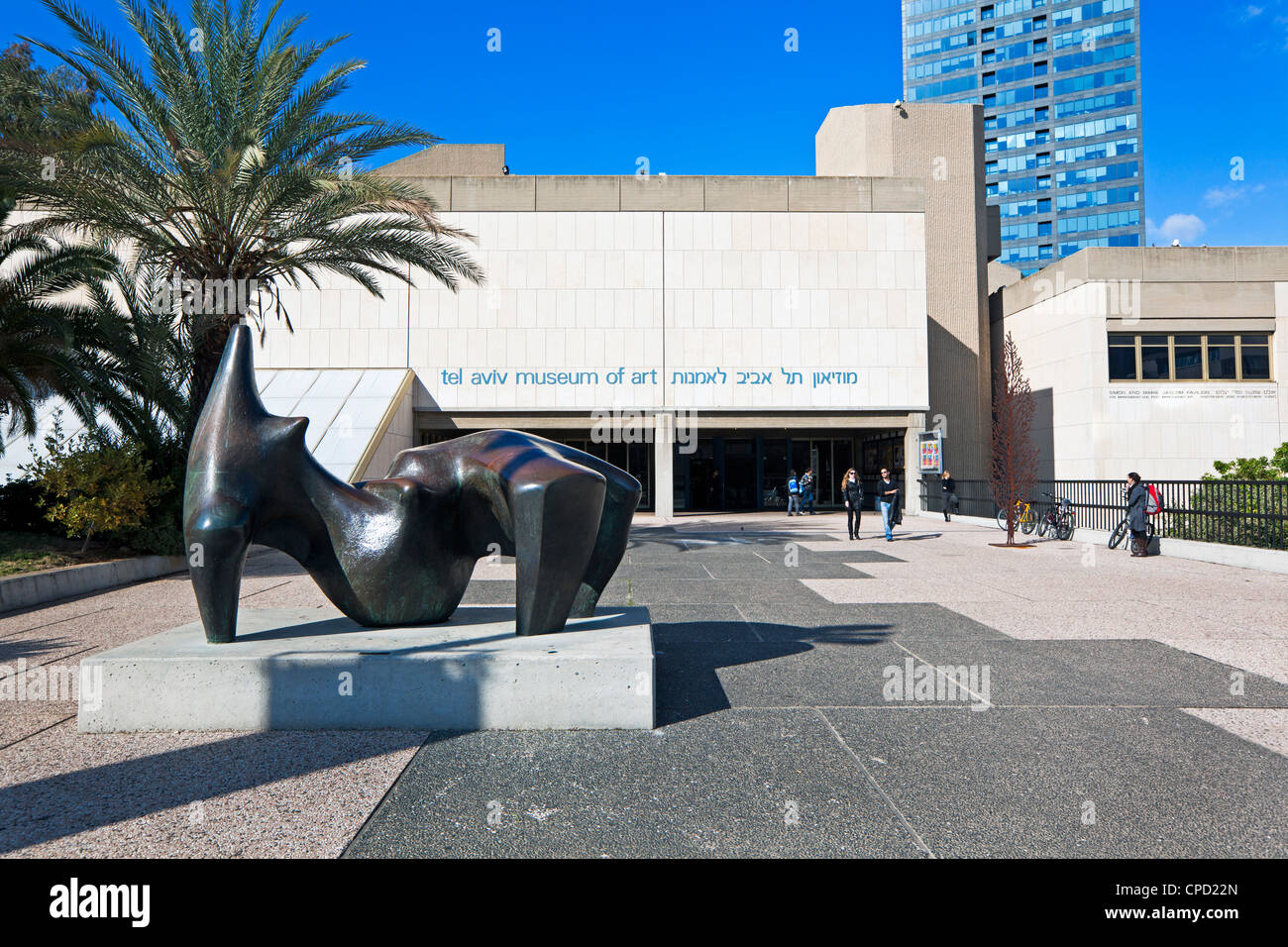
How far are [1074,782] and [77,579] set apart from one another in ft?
38.8

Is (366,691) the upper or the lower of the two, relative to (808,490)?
lower

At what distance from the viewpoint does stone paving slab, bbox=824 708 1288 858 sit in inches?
123

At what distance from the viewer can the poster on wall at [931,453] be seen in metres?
24.6

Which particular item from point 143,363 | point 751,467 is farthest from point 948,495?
point 143,363

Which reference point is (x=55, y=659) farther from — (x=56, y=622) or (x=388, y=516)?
(x=388, y=516)

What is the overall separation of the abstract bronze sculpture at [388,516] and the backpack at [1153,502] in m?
12.7

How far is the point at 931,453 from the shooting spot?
979 inches

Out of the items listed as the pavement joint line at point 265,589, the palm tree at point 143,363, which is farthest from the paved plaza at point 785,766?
the palm tree at point 143,363

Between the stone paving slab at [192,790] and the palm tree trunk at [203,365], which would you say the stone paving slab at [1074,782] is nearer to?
the stone paving slab at [192,790]

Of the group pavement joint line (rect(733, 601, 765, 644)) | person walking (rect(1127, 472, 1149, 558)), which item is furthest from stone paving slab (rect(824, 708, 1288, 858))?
person walking (rect(1127, 472, 1149, 558))

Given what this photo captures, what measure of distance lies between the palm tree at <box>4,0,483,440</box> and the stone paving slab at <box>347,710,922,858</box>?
1111cm

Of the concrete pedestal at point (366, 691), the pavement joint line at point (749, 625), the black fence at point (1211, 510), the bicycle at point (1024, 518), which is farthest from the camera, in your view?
the bicycle at point (1024, 518)
